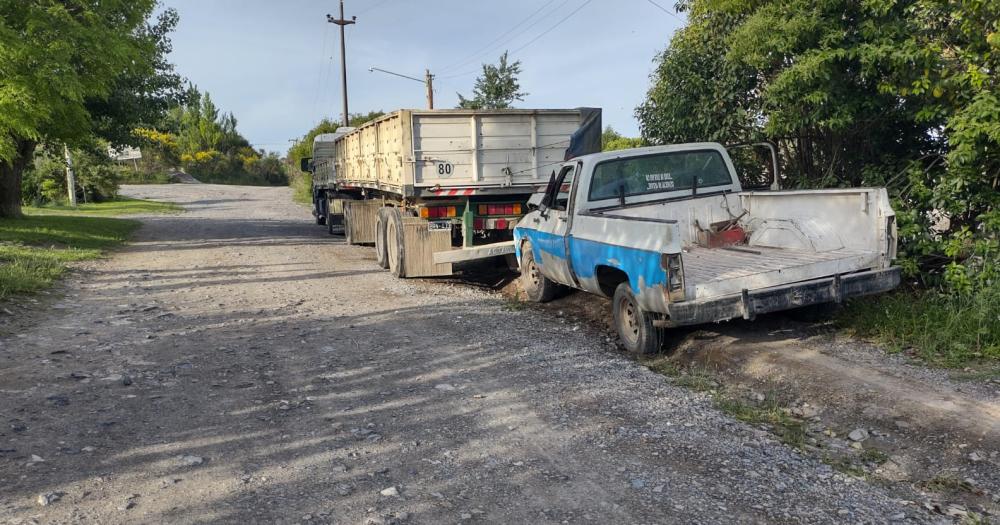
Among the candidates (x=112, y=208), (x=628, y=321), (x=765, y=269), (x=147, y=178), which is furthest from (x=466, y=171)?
(x=147, y=178)

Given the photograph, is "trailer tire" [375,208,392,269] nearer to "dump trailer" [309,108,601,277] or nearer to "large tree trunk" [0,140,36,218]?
"dump trailer" [309,108,601,277]

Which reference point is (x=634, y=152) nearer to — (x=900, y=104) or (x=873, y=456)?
(x=900, y=104)

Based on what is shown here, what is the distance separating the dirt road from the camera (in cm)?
392

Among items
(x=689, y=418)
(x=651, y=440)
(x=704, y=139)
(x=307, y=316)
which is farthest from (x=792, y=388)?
(x=704, y=139)

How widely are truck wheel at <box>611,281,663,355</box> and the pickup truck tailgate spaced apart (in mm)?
554

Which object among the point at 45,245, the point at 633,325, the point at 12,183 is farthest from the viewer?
the point at 12,183

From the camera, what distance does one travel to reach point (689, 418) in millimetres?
5266

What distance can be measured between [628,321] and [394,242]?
5.99 metres

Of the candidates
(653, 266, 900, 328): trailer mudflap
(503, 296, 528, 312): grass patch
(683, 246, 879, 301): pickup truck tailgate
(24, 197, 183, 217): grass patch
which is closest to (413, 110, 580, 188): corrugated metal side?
(503, 296, 528, 312): grass patch

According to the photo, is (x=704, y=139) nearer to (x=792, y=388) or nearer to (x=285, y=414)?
(x=792, y=388)

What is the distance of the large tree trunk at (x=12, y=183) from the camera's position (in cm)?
1998

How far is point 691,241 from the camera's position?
845 centimetres

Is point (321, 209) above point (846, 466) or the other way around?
above

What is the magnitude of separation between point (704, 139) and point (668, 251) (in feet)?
19.6
